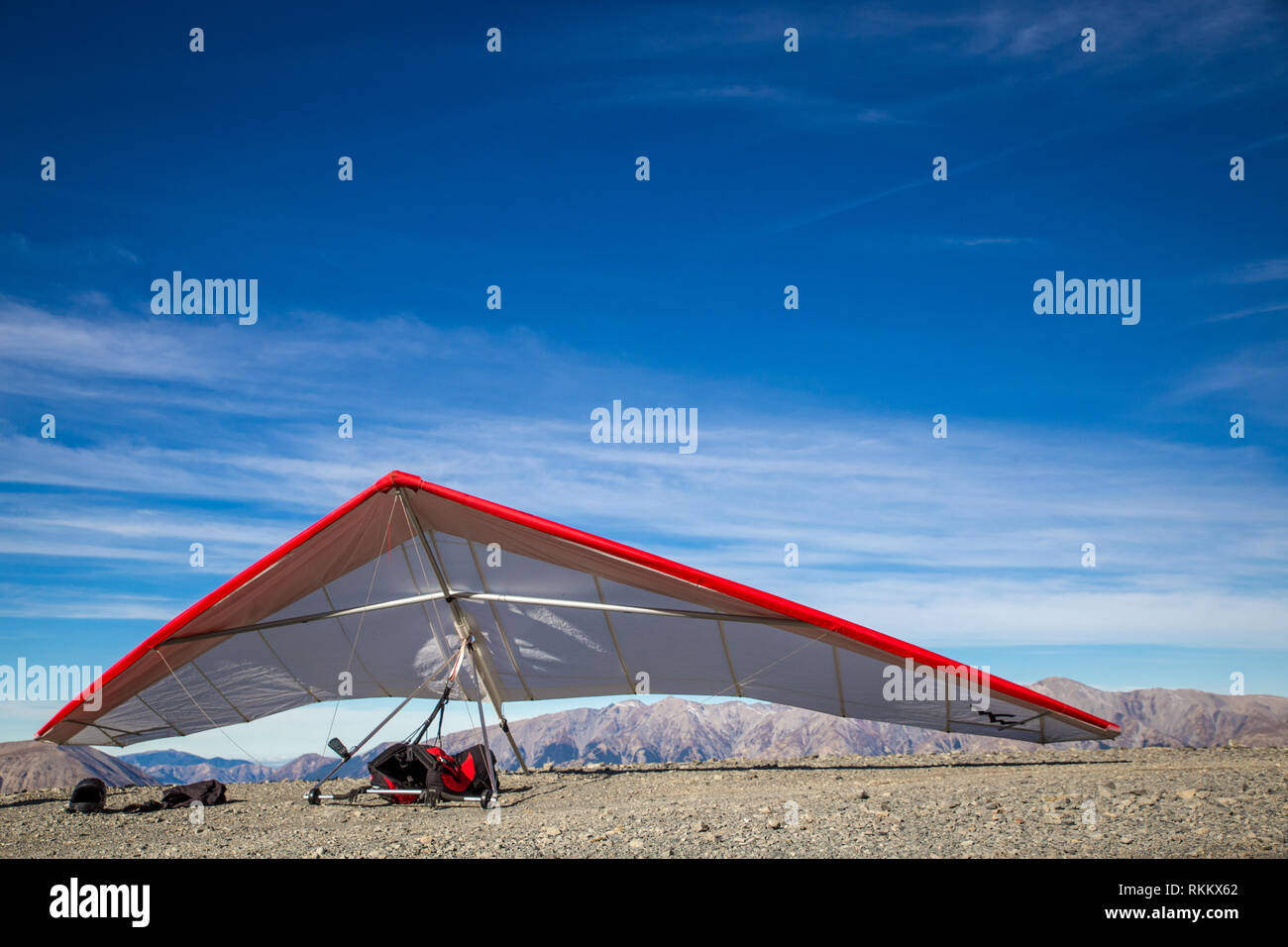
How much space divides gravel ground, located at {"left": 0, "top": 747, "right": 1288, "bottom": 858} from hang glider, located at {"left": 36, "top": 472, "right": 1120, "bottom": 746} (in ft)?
3.69

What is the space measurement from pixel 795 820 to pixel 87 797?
27.2 feet

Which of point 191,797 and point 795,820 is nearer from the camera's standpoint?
point 795,820

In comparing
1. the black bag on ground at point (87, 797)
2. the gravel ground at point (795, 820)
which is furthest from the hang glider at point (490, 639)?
the black bag on ground at point (87, 797)

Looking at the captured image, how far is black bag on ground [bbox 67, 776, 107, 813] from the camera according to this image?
9.14 meters

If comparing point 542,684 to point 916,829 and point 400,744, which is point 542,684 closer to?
point 400,744

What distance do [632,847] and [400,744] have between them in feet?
18.1

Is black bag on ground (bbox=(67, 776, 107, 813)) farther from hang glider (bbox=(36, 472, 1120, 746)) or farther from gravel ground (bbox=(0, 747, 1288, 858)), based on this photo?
hang glider (bbox=(36, 472, 1120, 746))

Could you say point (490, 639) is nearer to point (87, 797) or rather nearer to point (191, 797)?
point (191, 797)

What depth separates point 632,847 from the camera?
16.6 ft

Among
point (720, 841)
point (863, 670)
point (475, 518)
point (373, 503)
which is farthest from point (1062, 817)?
point (373, 503)

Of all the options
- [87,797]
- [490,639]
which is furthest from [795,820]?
[87,797]

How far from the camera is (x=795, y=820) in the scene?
19.4 ft

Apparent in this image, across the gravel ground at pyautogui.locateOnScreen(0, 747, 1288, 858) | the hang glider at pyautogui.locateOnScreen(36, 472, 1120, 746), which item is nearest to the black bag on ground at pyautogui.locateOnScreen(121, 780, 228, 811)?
the gravel ground at pyautogui.locateOnScreen(0, 747, 1288, 858)

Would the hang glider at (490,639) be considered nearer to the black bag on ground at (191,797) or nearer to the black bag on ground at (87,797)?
the black bag on ground at (87,797)
